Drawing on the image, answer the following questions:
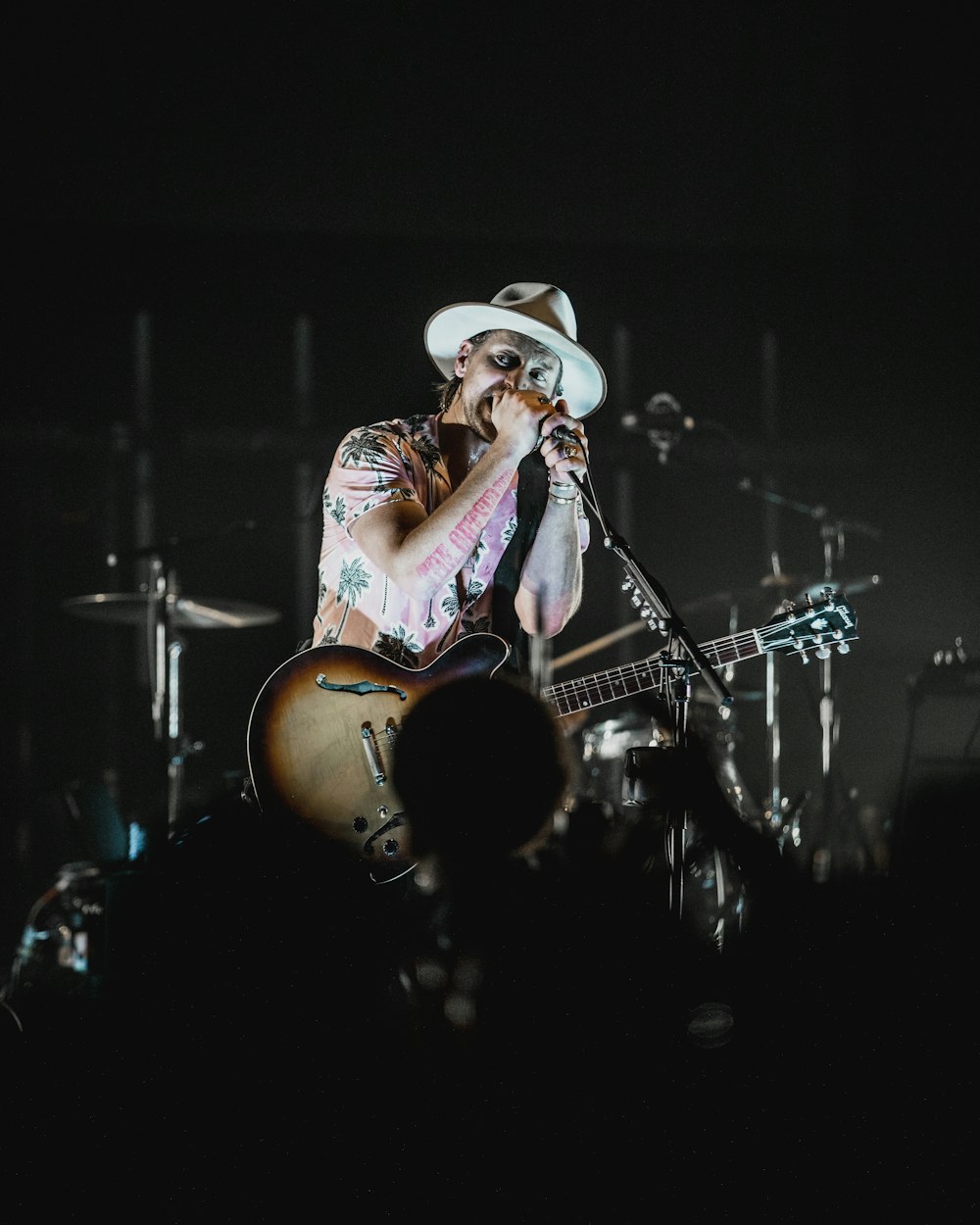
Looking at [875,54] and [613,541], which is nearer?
[613,541]

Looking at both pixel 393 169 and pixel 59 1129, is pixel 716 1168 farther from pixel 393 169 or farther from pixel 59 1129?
pixel 393 169

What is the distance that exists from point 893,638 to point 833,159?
184 centimetres

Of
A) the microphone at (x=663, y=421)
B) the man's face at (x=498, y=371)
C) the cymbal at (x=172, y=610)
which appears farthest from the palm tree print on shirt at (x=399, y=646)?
the microphone at (x=663, y=421)

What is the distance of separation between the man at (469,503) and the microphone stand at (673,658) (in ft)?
0.53

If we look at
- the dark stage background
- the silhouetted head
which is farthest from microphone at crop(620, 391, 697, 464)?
the silhouetted head

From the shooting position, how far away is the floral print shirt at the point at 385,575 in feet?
7.12

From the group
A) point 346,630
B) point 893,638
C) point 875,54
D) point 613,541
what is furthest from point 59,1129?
point 875,54

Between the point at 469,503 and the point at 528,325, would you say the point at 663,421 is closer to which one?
the point at 528,325

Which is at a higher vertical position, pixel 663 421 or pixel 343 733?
pixel 663 421

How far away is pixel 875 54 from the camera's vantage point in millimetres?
3584

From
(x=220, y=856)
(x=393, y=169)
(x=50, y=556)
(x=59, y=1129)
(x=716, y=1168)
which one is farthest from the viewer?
(x=50, y=556)

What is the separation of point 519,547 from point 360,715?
0.59 metres

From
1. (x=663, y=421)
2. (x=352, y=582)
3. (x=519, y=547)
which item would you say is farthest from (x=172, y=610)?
(x=663, y=421)

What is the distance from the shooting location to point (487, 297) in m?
3.75
